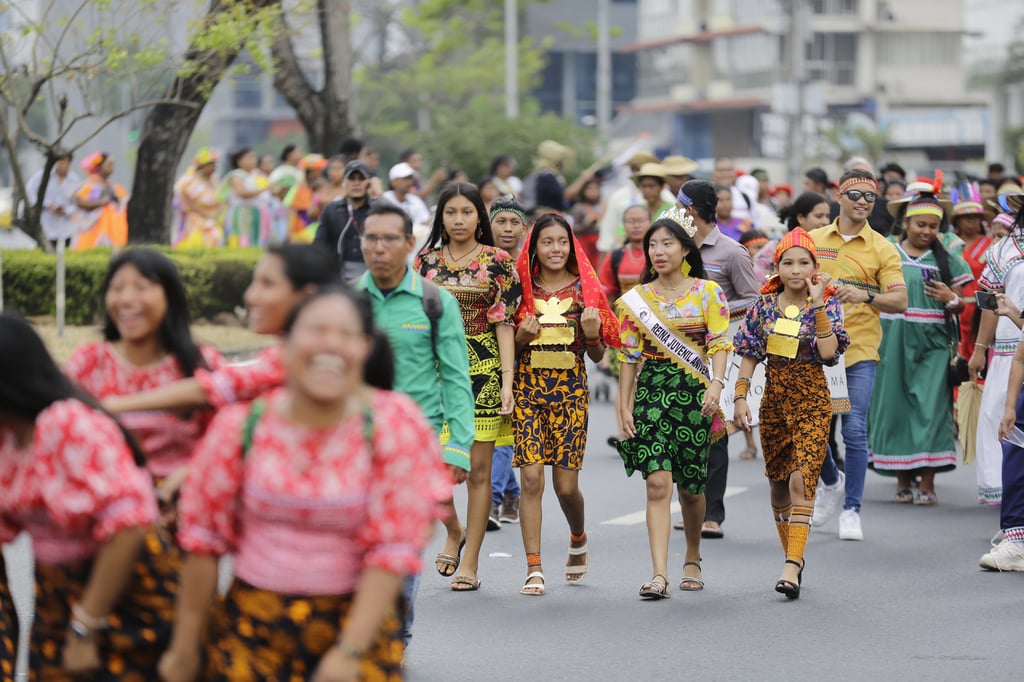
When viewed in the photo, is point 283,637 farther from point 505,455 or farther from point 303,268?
point 505,455

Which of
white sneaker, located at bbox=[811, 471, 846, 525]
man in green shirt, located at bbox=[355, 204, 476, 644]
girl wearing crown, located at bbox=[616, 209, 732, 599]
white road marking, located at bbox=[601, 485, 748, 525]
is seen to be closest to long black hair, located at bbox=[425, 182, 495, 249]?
girl wearing crown, located at bbox=[616, 209, 732, 599]

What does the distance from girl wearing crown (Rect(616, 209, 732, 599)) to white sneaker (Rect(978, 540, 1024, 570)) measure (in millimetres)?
1718

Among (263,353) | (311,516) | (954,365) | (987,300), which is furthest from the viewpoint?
(954,365)

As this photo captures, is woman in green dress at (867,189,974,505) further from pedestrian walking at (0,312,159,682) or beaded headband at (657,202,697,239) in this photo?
pedestrian walking at (0,312,159,682)

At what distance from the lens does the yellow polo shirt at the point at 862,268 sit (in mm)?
9727

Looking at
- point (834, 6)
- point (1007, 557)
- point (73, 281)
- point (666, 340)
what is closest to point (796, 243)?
point (666, 340)

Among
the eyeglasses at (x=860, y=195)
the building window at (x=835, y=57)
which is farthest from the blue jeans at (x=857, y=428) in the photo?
the building window at (x=835, y=57)

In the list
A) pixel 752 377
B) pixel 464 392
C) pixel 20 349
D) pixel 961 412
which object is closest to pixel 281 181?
pixel 961 412

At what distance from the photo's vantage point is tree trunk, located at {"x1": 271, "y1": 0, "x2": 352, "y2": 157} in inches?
878

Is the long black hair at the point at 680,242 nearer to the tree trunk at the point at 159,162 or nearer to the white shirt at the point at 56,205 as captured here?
the tree trunk at the point at 159,162

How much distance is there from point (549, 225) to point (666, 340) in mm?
813

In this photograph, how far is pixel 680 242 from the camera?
834cm

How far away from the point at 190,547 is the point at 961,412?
346 inches

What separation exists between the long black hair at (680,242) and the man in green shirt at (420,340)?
1995mm
